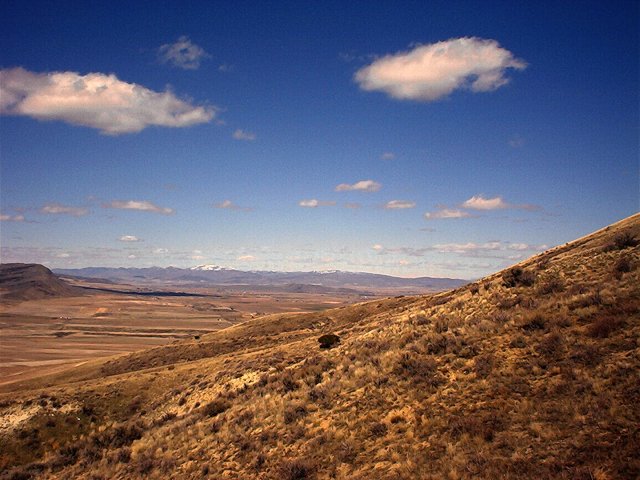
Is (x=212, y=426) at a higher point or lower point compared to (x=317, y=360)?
lower

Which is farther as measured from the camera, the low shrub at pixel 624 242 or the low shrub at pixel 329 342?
the low shrub at pixel 329 342

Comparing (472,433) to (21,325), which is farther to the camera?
(21,325)

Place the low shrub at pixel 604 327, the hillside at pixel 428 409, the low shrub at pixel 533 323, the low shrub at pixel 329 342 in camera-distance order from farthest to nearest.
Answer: the low shrub at pixel 329 342 → the low shrub at pixel 533 323 → the low shrub at pixel 604 327 → the hillside at pixel 428 409

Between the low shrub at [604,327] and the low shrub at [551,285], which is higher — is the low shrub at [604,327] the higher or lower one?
the lower one

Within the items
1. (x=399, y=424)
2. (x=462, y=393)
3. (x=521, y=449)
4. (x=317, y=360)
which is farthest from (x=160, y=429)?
(x=521, y=449)

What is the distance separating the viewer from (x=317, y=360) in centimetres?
2673

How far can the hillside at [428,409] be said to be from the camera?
12.3m

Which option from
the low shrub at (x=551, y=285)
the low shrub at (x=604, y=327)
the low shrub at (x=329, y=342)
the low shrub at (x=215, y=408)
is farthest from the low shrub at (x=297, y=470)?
the low shrub at (x=329, y=342)

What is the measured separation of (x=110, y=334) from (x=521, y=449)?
16825 centimetres

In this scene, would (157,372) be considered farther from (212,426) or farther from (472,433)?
(472,433)

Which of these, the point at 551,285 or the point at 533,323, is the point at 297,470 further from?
the point at 551,285

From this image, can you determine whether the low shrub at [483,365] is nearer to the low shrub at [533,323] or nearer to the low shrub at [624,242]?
the low shrub at [533,323]

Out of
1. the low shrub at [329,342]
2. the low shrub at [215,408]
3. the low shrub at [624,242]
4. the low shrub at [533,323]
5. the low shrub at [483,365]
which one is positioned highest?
the low shrub at [624,242]

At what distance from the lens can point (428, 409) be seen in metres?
15.5
